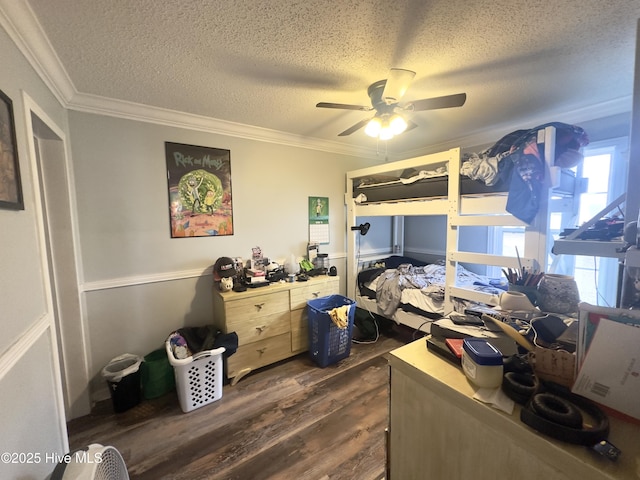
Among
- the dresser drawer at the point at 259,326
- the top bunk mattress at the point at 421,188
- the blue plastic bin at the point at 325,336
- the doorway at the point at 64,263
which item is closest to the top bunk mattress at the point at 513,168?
the top bunk mattress at the point at 421,188

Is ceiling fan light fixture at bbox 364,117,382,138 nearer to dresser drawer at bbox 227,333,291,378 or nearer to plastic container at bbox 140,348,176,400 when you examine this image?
dresser drawer at bbox 227,333,291,378

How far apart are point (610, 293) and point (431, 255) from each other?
1.77 meters

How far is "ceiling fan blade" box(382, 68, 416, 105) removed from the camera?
4.91ft

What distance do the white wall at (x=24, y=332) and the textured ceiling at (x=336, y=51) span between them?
42 centimetres

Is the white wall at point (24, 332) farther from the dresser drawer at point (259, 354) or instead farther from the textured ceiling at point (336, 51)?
the dresser drawer at point (259, 354)

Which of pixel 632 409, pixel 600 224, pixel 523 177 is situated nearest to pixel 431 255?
pixel 523 177

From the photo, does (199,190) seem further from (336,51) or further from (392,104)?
(392,104)

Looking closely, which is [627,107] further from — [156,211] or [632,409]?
[156,211]

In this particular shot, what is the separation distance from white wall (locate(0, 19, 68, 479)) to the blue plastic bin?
1.74 meters

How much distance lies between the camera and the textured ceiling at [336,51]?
1.18 meters

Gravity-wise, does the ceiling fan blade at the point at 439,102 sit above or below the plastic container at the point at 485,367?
above

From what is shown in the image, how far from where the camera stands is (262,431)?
1.77m

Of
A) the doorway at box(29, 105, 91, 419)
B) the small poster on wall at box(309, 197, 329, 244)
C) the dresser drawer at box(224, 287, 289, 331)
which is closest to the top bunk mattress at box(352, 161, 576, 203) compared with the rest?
the small poster on wall at box(309, 197, 329, 244)

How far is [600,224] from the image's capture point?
942mm
